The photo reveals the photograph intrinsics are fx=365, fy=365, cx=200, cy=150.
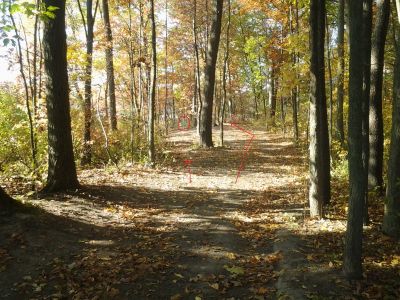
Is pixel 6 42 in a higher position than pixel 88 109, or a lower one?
higher

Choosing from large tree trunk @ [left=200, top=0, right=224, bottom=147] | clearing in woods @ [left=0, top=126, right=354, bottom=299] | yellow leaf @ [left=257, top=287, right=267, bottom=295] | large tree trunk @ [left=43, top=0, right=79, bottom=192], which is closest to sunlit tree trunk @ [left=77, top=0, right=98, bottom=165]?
clearing in woods @ [left=0, top=126, right=354, bottom=299]

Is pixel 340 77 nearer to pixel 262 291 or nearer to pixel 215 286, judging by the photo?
pixel 262 291

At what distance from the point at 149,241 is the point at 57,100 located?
167 inches

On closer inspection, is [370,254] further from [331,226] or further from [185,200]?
[185,200]

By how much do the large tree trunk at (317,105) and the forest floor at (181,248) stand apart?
0.63m

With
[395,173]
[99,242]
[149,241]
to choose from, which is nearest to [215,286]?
[149,241]

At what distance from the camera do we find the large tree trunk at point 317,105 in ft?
24.4

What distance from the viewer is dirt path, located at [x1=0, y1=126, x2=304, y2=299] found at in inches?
212

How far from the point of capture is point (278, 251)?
21.6 feet

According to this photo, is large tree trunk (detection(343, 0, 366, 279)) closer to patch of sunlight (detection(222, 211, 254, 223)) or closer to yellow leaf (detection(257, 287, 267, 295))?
yellow leaf (detection(257, 287, 267, 295))

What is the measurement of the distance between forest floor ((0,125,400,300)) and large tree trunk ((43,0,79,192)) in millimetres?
622

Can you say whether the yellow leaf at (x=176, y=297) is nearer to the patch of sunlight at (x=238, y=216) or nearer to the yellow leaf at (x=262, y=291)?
the yellow leaf at (x=262, y=291)

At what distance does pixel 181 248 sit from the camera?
6.77m

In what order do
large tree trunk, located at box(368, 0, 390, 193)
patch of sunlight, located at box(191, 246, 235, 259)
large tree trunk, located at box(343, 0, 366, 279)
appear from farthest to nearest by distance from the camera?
large tree trunk, located at box(368, 0, 390, 193), patch of sunlight, located at box(191, 246, 235, 259), large tree trunk, located at box(343, 0, 366, 279)
